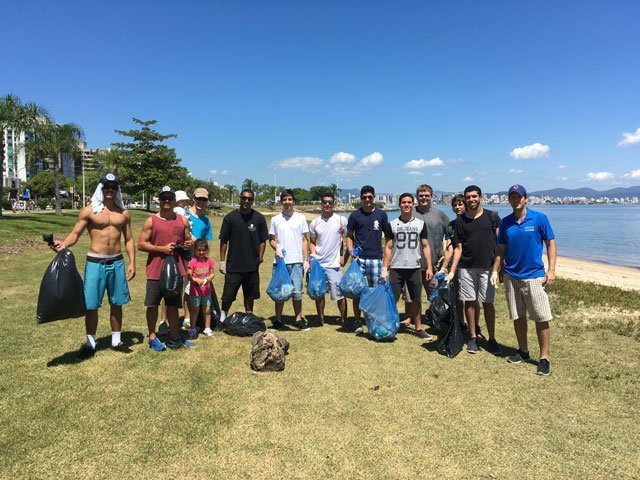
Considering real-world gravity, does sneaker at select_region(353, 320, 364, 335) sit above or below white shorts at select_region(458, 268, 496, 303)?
below

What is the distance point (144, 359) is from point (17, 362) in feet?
4.27

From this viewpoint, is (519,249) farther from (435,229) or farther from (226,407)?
(226,407)

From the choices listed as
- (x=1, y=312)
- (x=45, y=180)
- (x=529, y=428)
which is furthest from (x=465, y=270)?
(x=45, y=180)

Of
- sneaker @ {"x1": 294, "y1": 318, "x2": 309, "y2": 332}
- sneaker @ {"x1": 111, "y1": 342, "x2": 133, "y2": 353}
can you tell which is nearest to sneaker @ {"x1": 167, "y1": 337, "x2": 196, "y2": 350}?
sneaker @ {"x1": 111, "y1": 342, "x2": 133, "y2": 353}

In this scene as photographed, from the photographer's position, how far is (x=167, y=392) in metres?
3.77

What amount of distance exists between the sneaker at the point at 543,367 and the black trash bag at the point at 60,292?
5134mm

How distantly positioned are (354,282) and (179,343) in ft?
8.16

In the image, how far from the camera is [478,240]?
16.6ft

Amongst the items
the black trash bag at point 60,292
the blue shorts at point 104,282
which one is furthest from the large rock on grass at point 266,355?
the black trash bag at point 60,292

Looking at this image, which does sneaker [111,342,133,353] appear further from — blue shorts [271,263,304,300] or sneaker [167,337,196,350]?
blue shorts [271,263,304,300]

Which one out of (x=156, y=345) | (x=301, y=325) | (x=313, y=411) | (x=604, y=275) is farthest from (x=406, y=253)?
(x=604, y=275)

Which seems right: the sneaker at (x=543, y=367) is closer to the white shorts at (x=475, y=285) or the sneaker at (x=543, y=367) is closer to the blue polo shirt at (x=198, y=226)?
the white shorts at (x=475, y=285)

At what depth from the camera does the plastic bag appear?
563 cm

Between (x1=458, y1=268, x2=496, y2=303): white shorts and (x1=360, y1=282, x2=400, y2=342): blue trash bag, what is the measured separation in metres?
0.95
